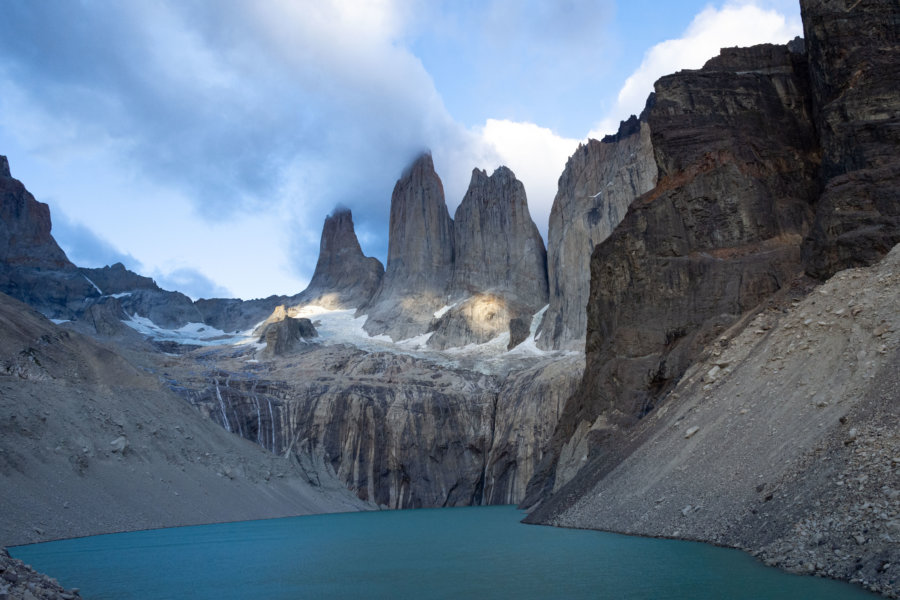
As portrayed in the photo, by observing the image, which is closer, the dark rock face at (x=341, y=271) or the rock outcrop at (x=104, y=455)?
the rock outcrop at (x=104, y=455)

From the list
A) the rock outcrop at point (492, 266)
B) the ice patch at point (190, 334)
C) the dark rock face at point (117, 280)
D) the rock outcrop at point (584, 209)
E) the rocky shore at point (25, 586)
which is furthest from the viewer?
the dark rock face at point (117, 280)

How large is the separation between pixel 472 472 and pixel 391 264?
5285 centimetres

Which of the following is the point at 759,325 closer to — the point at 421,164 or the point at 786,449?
the point at 786,449

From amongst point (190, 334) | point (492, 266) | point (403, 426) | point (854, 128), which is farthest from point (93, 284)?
point (854, 128)

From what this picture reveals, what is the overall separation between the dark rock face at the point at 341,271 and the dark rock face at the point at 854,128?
295 ft

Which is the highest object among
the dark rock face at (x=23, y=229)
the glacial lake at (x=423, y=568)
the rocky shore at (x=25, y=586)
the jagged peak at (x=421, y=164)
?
the jagged peak at (x=421, y=164)

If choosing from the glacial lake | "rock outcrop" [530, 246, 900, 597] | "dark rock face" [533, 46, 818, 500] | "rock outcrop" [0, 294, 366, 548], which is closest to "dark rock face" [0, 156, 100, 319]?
"rock outcrop" [0, 294, 366, 548]

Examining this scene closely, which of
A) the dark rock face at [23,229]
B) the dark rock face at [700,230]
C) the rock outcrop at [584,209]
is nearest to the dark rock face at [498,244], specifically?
the rock outcrop at [584,209]

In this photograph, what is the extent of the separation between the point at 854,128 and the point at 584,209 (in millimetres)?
54814

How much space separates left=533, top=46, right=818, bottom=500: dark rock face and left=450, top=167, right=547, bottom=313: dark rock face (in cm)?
5697

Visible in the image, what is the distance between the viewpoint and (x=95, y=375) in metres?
46.2

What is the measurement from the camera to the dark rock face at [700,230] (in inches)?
1339

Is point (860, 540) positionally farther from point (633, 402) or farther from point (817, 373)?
point (633, 402)

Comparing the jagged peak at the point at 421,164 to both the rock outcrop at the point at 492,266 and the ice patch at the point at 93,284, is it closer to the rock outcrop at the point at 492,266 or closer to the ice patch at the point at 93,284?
the rock outcrop at the point at 492,266
